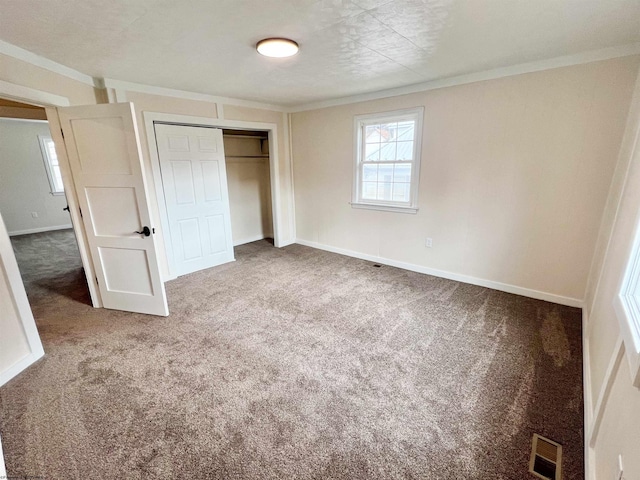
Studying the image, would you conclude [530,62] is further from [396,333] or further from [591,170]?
[396,333]

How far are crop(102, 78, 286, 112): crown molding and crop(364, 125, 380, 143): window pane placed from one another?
5.18ft

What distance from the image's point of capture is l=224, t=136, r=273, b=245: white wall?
509cm

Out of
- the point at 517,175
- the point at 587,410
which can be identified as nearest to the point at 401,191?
the point at 517,175

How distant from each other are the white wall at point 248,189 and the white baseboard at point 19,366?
10.8 feet

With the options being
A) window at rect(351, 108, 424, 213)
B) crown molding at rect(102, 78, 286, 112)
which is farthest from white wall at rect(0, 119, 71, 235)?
window at rect(351, 108, 424, 213)

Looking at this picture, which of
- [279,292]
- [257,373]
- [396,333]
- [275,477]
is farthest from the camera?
[279,292]

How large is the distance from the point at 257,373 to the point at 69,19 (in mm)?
2605

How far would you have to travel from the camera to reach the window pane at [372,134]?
12.9ft

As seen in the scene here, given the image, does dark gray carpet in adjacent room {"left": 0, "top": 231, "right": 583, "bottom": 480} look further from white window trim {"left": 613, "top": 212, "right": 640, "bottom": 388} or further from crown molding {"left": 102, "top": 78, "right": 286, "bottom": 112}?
crown molding {"left": 102, "top": 78, "right": 286, "bottom": 112}

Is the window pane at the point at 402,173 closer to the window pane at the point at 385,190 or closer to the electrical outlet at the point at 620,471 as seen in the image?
the window pane at the point at 385,190

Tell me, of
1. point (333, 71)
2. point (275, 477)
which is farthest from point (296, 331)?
point (333, 71)

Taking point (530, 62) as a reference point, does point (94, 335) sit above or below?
below

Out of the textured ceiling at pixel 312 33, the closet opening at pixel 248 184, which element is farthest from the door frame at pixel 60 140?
the closet opening at pixel 248 184

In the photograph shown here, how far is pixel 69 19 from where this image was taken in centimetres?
174
